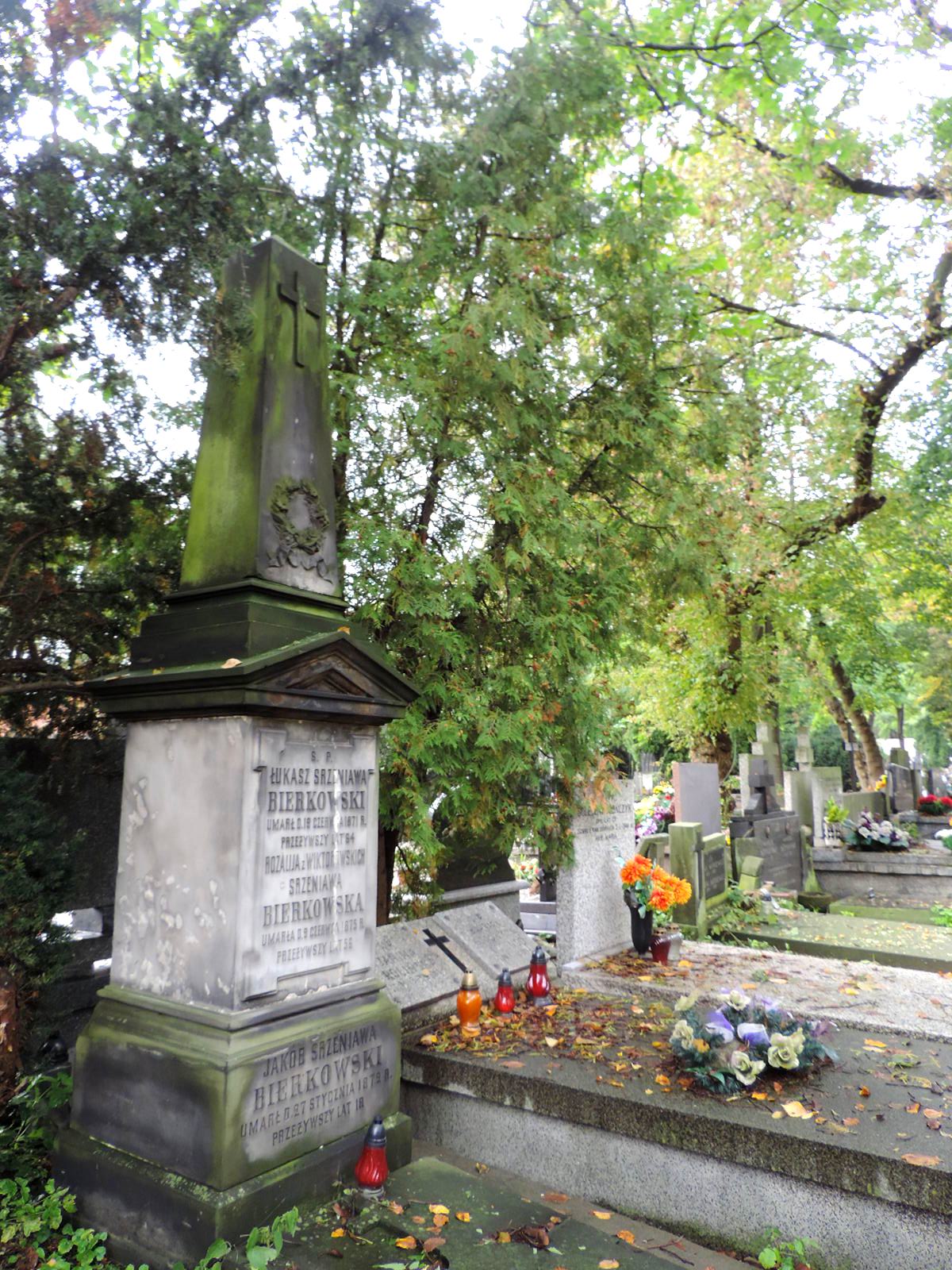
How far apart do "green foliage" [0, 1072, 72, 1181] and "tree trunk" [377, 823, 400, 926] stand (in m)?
2.53

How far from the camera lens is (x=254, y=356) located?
13.5 feet

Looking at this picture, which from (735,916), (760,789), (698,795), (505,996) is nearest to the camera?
(505,996)

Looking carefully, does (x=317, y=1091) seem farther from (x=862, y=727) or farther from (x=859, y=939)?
(x=862, y=727)

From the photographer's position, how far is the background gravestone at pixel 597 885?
660 cm

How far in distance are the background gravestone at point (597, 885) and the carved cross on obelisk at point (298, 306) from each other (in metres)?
4.06

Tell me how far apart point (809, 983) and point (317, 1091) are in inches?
164

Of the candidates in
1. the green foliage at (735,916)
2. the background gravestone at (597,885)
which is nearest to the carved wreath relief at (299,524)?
the background gravestone at (597,885)

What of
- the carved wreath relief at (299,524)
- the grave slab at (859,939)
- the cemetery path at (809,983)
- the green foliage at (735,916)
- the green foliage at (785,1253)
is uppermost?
the carved wreath relief at (299,524)

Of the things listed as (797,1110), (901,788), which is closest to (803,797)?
(901,788)

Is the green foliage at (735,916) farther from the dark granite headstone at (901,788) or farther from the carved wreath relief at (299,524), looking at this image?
the dark granite headstone at (901,788)

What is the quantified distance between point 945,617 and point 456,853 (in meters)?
14.2

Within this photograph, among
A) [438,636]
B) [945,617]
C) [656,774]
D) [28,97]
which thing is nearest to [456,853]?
[438,636]

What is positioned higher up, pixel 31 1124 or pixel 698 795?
pixel 698 795

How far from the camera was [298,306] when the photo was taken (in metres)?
4.33
